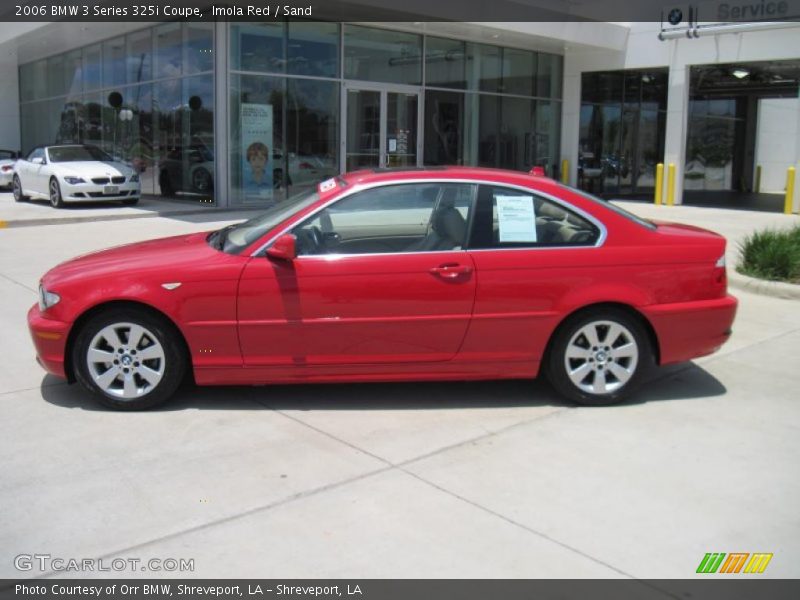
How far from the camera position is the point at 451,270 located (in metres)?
5.16

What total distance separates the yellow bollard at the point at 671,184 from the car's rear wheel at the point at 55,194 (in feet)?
51.7

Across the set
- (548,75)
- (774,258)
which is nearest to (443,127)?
(548,75)

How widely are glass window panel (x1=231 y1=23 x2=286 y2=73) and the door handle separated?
47.4 ft

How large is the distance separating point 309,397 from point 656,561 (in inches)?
109

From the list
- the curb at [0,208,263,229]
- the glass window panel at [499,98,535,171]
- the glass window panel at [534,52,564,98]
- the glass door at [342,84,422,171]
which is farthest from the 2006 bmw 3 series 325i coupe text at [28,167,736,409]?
the glass window panel at [534,52,564,98]

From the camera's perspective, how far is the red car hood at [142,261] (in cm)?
517

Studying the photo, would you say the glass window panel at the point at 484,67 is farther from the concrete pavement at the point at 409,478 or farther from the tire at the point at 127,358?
the tire at the point at 127,358

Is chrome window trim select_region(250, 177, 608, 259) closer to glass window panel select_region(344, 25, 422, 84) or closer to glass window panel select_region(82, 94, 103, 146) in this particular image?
glass window panel select_region(344, 25, 422, 84)

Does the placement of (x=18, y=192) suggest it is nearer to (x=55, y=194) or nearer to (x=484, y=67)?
(x=55, y=194)

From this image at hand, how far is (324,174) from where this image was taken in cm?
1992

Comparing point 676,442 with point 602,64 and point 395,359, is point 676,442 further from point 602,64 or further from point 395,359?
point 602,64

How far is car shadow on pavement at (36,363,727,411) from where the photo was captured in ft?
17.8

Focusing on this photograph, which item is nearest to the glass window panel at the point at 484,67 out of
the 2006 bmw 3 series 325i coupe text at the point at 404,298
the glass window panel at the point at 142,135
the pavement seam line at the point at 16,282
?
the glass window panel at the point at 142,135
